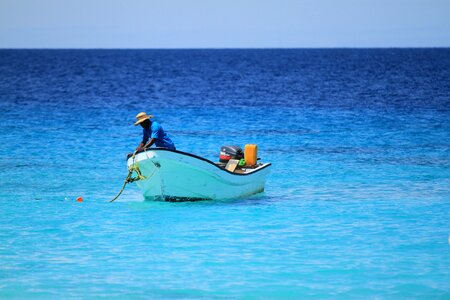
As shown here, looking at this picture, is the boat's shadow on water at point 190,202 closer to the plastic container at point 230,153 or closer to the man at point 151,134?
the plastic container at point 230,153

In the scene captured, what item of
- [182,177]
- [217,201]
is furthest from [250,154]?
[182,177]

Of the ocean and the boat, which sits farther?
the boat

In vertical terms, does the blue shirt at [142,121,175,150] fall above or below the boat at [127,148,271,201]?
above

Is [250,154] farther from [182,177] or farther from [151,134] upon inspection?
[151,134]

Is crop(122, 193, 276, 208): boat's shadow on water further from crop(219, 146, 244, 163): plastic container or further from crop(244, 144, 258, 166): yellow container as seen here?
crop(244, 144, 258, 166): yellow container

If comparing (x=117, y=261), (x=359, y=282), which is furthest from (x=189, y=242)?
(x=359, y=282)

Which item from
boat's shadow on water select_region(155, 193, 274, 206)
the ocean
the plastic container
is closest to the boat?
boat's shadow on water select_region(155, 193, 274, 206)

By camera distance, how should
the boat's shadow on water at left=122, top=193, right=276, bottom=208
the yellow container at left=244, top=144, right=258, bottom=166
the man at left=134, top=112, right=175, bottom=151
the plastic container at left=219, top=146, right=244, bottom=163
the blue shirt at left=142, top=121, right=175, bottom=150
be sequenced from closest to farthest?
1. the man at left=134, top=112, right=175, bottom=151
2. the blue shirt at left=142, top=121, right=175, bottom=150
3. the boat's shadow on water at left=122, top=193, right=276, bottom=208
4. the plastic container at left=219, top=146, right=244, bottom=163
5. the yellow container at left=244, top=144, right=258, bottom=166

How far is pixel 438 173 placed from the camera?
2138 cm

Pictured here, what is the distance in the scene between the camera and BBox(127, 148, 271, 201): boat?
1606 centimetres

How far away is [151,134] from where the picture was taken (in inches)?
648

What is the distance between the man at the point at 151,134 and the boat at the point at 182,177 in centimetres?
28

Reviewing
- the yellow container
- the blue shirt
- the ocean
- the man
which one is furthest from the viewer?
the yellow container

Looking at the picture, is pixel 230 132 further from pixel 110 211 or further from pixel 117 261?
pixel 117 261
